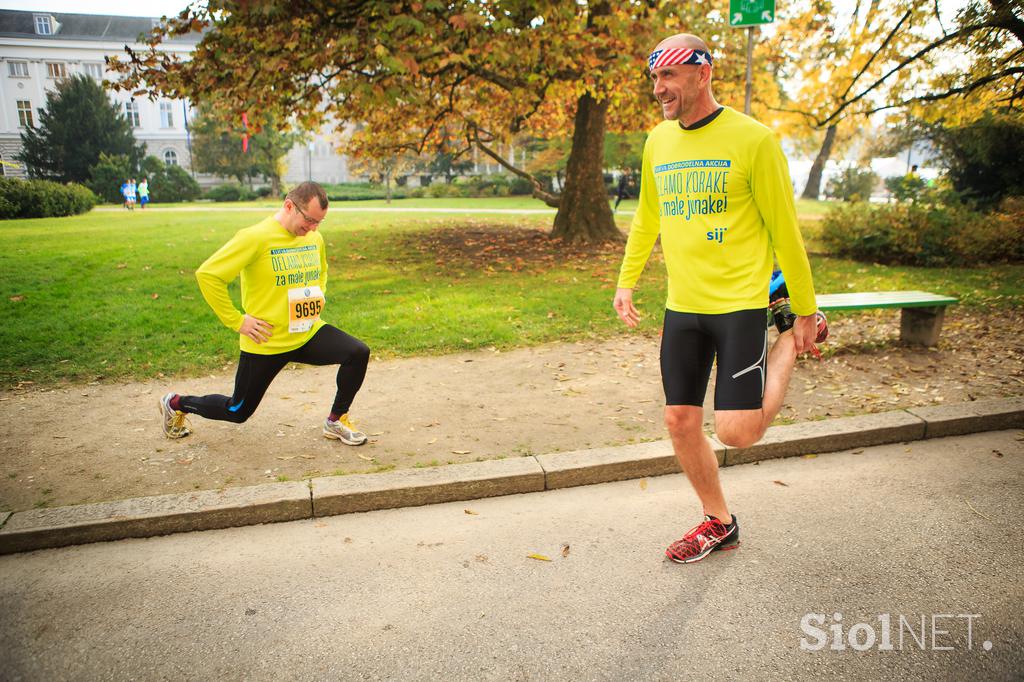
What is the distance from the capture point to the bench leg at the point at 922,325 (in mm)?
7160

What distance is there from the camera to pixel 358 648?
2.90 m

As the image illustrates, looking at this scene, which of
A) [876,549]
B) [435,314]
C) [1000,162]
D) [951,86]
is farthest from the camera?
[1000,162]

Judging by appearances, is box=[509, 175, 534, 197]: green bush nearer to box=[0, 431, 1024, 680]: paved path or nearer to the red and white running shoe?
box=[0, 431, 1024, 680]: paved path

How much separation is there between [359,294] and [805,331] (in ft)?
27.3

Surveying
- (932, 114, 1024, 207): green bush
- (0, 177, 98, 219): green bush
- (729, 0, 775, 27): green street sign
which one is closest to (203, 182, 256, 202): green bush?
(0, 177, 98, 219): green bush

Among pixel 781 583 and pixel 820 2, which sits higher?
pixel 820 2

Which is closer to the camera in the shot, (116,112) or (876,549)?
(876,549)

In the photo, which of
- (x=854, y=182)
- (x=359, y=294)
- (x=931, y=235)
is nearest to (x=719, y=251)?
(x=359, y=294)

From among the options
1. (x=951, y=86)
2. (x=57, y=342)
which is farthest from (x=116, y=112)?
(x=951, y=86)

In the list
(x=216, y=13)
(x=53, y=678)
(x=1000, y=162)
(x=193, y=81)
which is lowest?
(x=53, y=678)

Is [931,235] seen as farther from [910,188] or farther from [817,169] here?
[817,169]

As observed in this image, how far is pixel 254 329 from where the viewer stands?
441 cm

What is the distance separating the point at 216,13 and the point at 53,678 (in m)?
11.5

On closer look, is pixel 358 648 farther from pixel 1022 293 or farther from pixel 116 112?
pixel 116 112
